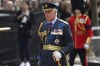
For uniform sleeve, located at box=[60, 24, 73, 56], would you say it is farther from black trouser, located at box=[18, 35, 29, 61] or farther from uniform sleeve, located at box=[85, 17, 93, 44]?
black trouser, located at box=[18, 35, 29, 61]

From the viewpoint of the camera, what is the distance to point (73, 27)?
462 inches

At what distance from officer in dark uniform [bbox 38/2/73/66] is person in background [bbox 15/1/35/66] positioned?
5.73m

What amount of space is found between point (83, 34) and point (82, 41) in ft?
0.57

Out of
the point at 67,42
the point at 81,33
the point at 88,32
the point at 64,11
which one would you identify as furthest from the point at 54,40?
the point at 64,11

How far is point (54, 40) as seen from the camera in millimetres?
7336

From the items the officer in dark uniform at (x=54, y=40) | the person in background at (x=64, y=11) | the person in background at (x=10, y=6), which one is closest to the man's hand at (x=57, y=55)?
the officer in dark uniform at (x=54, y=40)

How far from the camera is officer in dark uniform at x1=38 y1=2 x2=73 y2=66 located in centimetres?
727

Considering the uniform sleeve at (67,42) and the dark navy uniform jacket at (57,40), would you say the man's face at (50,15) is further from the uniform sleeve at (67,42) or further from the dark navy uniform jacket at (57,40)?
the uniform sleeve at (67,42)

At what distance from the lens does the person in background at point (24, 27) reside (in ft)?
43.1

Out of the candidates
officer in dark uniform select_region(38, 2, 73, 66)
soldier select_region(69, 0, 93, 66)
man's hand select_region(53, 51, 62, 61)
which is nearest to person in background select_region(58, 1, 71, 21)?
soldier select_region(69, 0, 93, 66)

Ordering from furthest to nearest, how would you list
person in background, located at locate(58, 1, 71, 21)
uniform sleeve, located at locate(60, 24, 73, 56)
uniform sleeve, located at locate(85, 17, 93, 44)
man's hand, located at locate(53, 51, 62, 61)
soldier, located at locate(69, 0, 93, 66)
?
person in background, located at locate(58, 1, 71, 21)
soldier, located at locate(69, 0, 93, 66)
uniform sleeve, located at locate(85, 17, 93, 44)
uniform sleeve, located at locate(60, 24, 73, 56)
man's hand, located at locate(53, 51, 62, 61)

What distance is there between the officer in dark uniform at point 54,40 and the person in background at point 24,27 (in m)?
5.73

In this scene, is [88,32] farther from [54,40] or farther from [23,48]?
[54,40]

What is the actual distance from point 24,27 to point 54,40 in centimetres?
601
